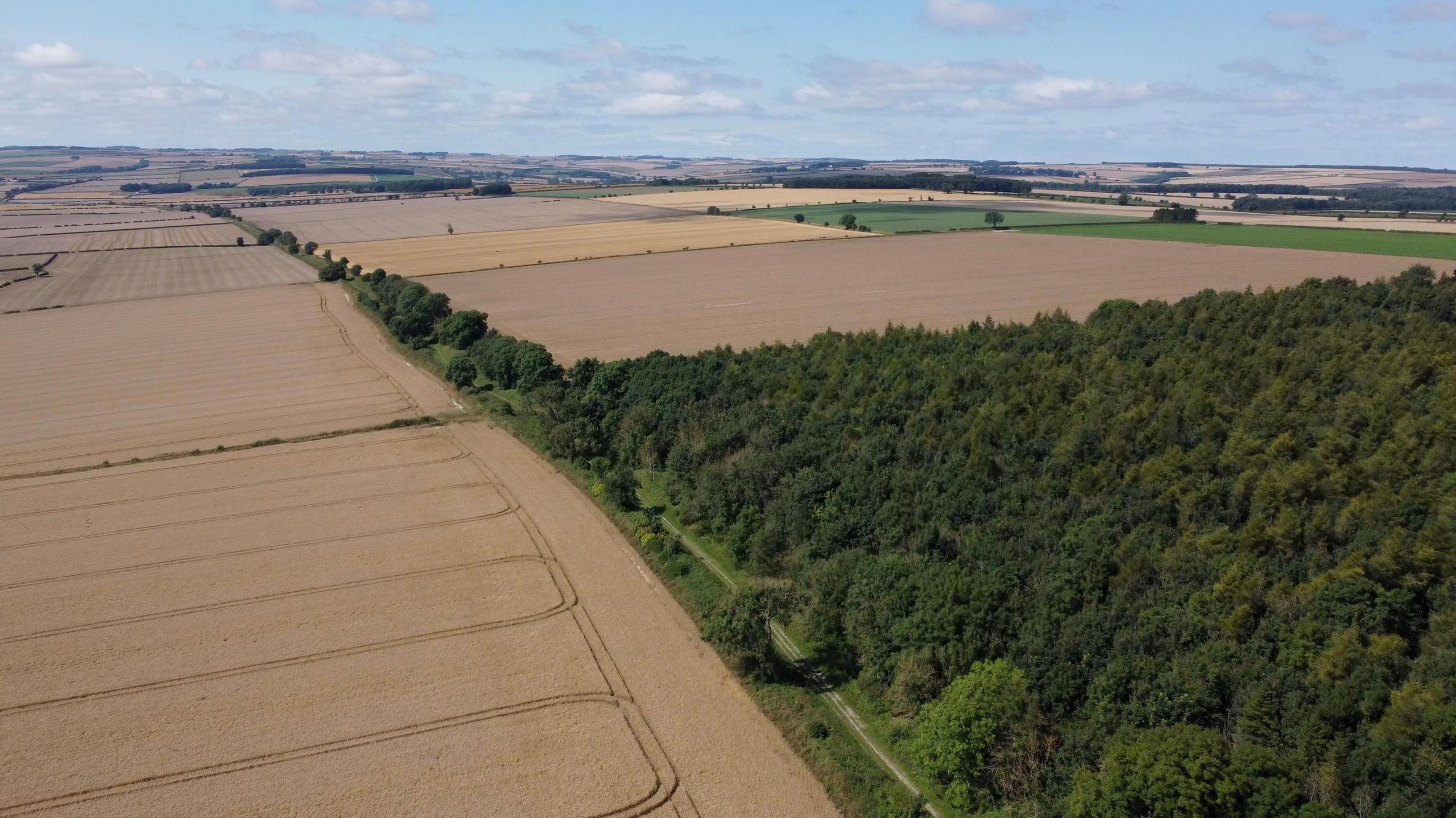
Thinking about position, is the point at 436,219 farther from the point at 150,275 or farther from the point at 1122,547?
the point at 1122,547

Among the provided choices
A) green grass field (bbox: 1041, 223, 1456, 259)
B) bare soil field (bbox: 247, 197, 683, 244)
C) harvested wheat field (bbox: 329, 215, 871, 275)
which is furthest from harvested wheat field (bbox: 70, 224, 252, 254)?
green grass field (bbox: 1041, 223, 1456, 259)

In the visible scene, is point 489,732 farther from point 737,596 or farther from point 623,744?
point 737,596

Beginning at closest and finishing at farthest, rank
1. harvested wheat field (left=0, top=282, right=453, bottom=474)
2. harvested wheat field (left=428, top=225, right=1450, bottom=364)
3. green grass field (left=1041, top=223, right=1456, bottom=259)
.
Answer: harvested wheat field (left=0, top=282, right=453, bottom=474) < harvested wheat field (left=428, top=225, right=1450, bottom=364) < green grass field (left=1041, top=223, right=1456, bottom=259)

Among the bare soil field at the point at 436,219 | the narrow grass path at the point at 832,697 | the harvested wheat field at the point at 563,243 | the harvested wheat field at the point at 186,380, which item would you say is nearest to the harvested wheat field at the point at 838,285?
the harvested wheat field at the point at 563,243

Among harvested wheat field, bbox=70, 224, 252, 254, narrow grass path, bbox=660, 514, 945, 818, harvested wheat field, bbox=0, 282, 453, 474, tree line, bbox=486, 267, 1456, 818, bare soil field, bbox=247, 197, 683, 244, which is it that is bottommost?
narrow grass path, bbox=660, 514, 945, 818

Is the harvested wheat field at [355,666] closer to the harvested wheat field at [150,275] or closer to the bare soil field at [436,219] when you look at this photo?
the harvested wheat field at [150,275]

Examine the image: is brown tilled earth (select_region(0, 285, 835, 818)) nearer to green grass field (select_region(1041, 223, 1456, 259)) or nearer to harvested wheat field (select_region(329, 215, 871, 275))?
harvested wheat field (select_region(329, 215, 871, 275))

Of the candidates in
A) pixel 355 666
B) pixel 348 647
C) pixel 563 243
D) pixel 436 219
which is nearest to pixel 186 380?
pixel 348 647
